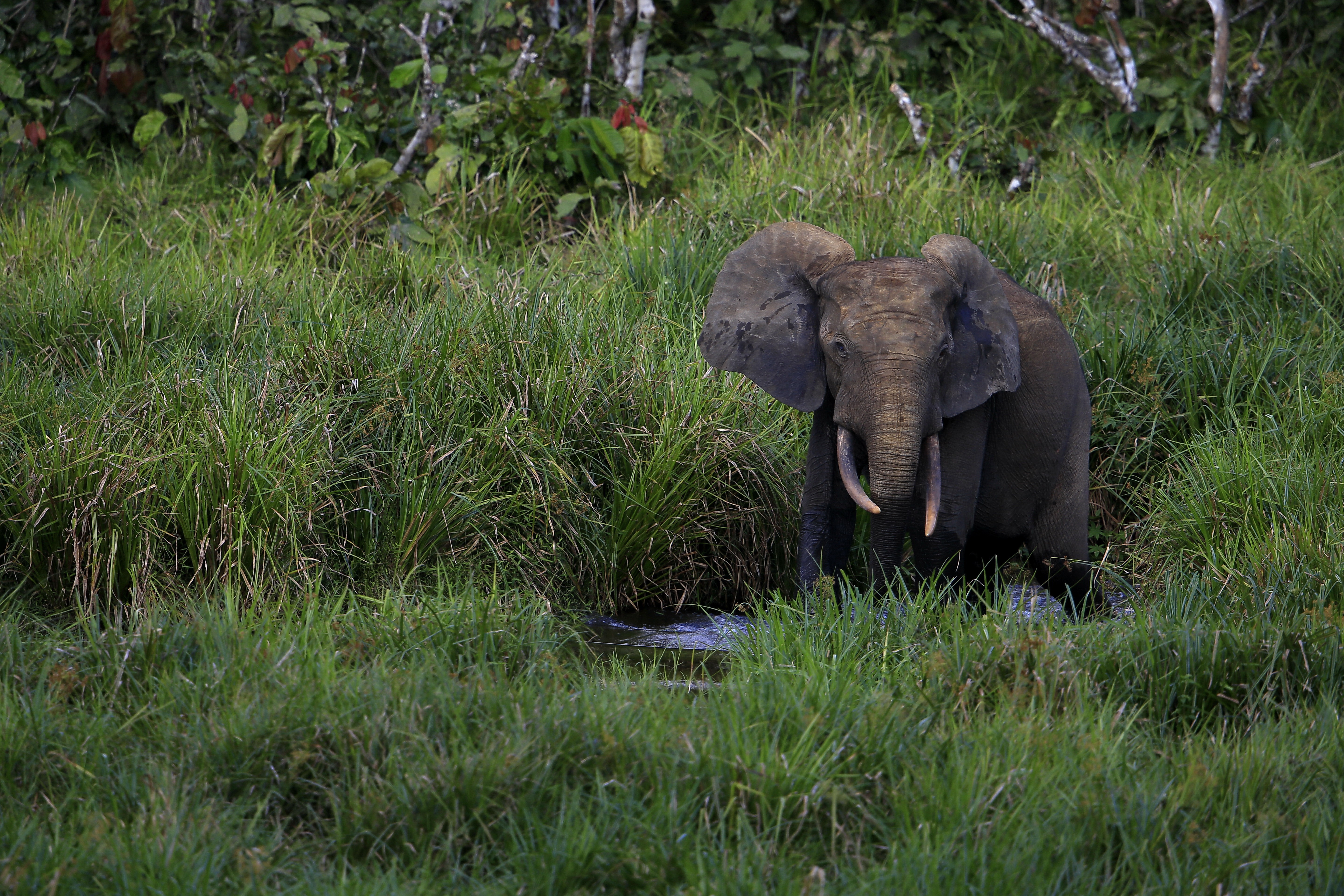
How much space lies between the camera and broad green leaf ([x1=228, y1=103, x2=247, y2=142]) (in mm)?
7195

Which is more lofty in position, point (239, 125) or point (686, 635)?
point (239, 125)

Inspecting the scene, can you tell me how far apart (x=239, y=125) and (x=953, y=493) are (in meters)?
4.75

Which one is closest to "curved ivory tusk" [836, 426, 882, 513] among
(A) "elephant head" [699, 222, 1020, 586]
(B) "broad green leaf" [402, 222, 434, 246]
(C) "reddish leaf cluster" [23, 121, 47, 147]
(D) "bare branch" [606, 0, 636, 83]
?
(A) "elephant head" [699, 222, 1020, 586]

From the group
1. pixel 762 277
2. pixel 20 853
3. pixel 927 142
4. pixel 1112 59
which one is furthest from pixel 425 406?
pixel 1112 59

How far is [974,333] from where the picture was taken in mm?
4094

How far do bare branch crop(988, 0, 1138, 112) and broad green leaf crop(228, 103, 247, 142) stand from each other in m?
4.24

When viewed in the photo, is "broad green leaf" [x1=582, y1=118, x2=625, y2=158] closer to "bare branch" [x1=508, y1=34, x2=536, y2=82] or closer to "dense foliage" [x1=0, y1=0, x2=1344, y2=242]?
"dense foliage" [x1=0, y1=0, x2=1344, y2=242]

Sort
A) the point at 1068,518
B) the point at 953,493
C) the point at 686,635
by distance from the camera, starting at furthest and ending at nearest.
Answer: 1. the point at 686,635
2. the point at 1068,518
3. the point at 953,493

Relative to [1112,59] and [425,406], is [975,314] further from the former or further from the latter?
[1112,59]

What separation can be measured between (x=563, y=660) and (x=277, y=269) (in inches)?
112

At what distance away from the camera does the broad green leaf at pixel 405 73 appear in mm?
7371

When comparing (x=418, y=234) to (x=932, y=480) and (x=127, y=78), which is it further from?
(x=932, y=480)

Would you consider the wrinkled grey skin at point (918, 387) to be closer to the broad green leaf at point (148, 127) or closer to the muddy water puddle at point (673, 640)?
the muddy water puddle at point (673, 640)

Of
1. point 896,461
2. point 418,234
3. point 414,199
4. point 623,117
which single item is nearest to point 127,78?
point 414,199
